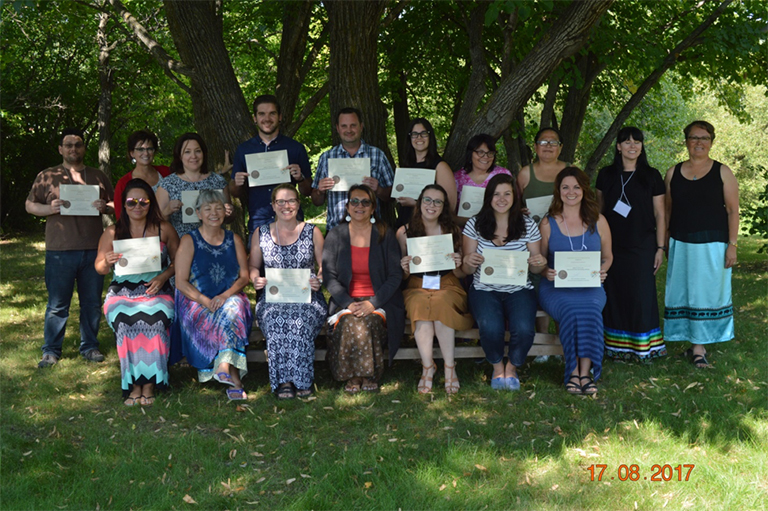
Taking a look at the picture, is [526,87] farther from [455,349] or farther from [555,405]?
[555,405]

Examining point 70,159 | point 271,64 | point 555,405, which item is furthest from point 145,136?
point 271,64

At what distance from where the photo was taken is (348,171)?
6270 mm

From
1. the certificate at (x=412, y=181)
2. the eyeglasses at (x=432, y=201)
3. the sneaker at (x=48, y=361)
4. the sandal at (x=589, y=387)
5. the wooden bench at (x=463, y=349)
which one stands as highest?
the certificate at (x=412, y=181)

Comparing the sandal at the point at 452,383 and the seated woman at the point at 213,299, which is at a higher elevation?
the seated woman at the point at 213,299

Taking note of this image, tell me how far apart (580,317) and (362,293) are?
6.44 ft

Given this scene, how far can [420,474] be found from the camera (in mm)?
4238

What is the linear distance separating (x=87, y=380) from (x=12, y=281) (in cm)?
652

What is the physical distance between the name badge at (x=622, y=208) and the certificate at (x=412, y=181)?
179cm

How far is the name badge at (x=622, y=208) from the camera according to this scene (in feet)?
20.6

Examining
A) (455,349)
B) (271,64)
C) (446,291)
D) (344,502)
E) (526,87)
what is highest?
(271,64)

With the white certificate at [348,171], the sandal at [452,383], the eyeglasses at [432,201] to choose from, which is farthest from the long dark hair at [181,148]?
the sandal at [452,383]

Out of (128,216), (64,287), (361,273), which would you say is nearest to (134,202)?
(128,216)

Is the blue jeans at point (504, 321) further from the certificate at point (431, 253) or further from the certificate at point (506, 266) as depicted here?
the certificate at point (431, 253)
